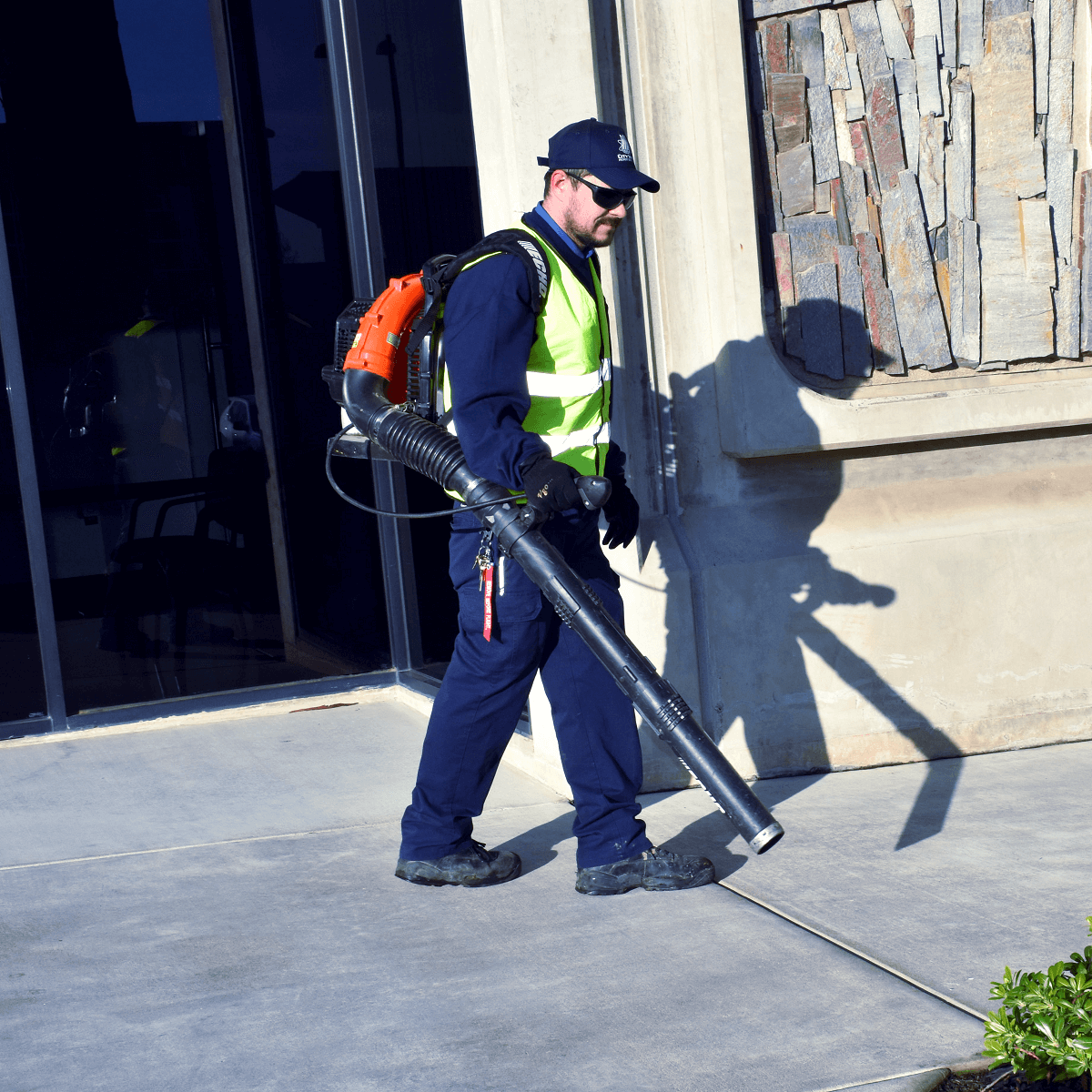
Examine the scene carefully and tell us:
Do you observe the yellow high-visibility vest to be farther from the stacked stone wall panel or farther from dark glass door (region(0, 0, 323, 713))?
dark glass door (region(0, 0, 323, 713))

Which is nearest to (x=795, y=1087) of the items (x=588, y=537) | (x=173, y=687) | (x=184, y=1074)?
(x=184, y=1074)

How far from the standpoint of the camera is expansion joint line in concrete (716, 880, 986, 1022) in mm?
2826

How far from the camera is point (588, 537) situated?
3.75 m

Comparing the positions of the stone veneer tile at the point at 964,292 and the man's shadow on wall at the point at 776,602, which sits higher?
the stone veneer tile at the point at 964,292

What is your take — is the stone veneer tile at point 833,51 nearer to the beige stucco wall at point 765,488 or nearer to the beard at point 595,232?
the beige stucco wall at point 765,488

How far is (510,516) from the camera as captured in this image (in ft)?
11.1

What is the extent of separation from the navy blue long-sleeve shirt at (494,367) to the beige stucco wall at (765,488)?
1.15 meters

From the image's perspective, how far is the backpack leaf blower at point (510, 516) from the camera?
319cm

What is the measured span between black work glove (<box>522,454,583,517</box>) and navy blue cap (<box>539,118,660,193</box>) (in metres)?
0.78

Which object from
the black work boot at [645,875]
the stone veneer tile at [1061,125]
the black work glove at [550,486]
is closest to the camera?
the black work glove at [550,486]

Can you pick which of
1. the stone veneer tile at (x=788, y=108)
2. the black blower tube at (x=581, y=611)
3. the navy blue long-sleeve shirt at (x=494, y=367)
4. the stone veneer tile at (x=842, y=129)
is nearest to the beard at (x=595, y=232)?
the navy blue long-sleeve shirt at (x=494, y=367)

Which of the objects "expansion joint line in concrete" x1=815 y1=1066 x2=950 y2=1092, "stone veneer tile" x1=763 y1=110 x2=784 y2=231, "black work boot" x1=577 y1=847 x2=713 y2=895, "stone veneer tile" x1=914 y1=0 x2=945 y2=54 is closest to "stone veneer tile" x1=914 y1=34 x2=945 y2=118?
"stone veneer tile" x1=914 y1=0 x2=945 y2=54

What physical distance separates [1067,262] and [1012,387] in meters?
0.52

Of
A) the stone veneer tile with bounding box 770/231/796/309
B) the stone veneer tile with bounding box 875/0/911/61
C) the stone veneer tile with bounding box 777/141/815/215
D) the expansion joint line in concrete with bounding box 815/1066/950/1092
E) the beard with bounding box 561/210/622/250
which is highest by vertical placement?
the stone veneer tile with bounding box 875/0/911/61
